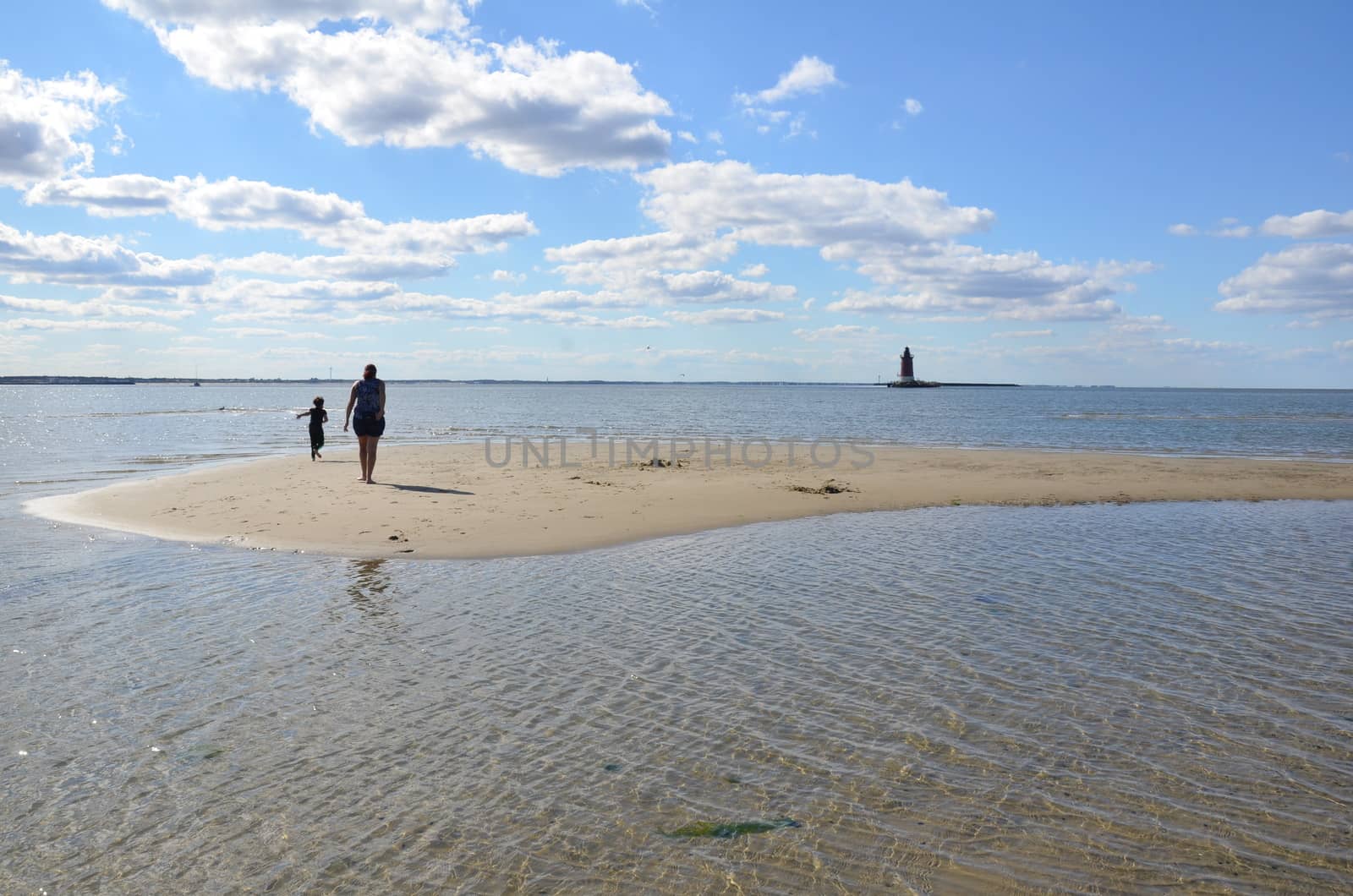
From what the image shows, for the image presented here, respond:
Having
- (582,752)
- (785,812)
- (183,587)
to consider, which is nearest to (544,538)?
(183,587)

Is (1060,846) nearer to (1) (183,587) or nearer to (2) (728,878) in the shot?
(2) (728,878)

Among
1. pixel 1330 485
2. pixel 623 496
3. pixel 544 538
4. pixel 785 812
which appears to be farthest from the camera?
pixel 1330 485

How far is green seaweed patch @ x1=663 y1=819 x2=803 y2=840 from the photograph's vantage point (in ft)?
A: 14.2

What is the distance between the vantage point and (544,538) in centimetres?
1310

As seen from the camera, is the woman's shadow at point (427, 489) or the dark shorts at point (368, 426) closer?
the woman's shadow at point (427, 489)

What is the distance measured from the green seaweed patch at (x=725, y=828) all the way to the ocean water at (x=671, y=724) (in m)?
0.02

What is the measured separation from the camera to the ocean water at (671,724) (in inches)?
161

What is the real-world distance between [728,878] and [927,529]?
11.4 metres

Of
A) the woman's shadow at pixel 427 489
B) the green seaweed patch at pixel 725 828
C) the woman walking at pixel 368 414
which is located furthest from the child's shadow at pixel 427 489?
the green seaweed patch at pixel 725 828

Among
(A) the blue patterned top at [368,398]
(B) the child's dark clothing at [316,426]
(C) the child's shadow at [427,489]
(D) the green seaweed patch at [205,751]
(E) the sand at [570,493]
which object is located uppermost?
(A) the blue patterned top at [368,398]

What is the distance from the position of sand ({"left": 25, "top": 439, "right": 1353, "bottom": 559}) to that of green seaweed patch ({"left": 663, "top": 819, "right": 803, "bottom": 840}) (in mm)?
7925

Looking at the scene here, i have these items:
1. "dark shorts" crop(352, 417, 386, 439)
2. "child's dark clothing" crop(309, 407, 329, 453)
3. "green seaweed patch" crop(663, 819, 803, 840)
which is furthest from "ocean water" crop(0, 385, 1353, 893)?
"child's dark clothing" crop(309, 407, 329, 453)

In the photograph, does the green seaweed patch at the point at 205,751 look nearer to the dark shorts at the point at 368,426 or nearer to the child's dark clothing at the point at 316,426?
the dark shorts at the point at 368,426

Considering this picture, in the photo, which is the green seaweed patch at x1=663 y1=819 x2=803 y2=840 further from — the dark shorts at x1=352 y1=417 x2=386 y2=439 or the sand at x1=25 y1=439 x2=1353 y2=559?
the dark shorts at x1=352 y1=417 x2=386 y2=439
